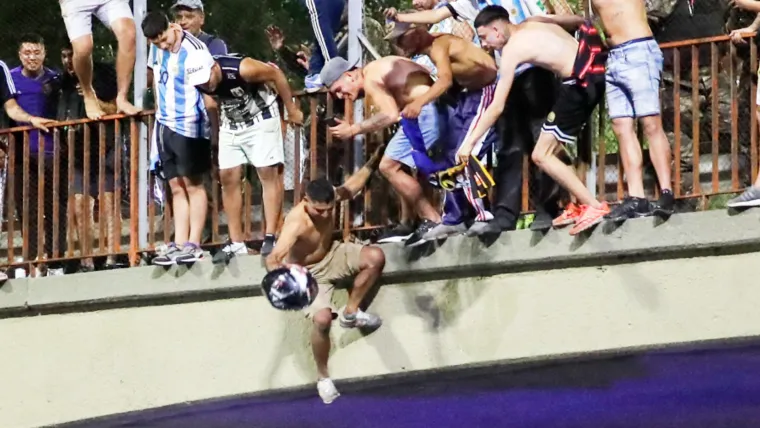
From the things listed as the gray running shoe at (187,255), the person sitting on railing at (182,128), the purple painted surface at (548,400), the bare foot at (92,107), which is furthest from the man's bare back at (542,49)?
the bare foot at (92,107)

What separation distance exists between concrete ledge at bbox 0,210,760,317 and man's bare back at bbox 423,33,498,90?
0.94m

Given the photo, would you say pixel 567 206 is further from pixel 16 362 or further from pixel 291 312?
pixel 16 362

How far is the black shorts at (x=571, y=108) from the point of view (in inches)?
360

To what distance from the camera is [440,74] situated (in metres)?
9.44

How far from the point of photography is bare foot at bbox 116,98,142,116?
10.8 metres

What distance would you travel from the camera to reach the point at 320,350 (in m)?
9.63

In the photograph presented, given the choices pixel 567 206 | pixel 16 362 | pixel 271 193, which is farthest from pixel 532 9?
pixel 16 362

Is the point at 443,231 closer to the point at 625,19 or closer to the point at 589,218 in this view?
the point at 589,218

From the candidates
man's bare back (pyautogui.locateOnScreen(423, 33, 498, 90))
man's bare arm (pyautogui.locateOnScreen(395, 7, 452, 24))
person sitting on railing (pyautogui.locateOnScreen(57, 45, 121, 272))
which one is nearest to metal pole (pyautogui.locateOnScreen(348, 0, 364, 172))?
man's bare arm (pyautogui.locateOnScreen(395, 7, 452, 24))

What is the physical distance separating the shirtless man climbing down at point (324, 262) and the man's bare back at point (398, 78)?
0.68m

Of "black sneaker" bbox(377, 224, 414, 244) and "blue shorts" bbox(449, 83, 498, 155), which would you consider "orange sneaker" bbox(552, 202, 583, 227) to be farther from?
"black sneaker" bbox(377, 224, 414, 244)

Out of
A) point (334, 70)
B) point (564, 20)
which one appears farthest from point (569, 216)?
point (334, 70)

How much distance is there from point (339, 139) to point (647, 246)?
7.43 ft

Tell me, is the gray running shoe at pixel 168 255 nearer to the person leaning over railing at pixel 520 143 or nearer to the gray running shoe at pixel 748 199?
the person leaning over railing at pixel 520 143
